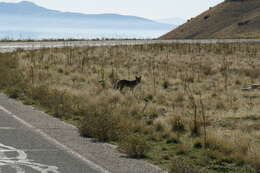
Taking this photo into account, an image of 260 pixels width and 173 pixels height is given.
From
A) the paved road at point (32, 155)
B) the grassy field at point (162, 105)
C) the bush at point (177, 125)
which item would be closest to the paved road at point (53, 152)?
the paved road at point (32, 155)

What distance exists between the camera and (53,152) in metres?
7.73

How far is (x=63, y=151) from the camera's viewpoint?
7824mm

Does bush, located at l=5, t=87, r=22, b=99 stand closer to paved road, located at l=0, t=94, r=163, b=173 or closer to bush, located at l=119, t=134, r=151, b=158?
paved road, located at l=0, t=94, r=163, b=173

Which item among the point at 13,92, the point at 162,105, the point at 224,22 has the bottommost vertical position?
the point at 162,105

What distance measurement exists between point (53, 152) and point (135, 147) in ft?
4.38

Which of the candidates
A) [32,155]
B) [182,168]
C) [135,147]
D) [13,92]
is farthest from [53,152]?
[13,92]

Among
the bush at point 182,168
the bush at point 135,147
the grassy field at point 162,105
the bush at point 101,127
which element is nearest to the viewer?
the bush at point 182,168

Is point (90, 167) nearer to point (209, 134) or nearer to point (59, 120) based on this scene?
point (209, 134)

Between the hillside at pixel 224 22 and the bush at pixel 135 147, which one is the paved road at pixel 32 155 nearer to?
the bush at pixel 135 147

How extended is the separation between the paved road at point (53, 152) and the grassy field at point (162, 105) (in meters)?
0.38

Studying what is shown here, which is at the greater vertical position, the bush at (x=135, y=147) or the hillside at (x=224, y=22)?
the hillside at (x=224, y=22)

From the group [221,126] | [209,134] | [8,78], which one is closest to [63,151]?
[209,134]

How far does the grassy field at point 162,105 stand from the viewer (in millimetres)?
7980

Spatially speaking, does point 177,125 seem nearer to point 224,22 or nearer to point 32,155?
point 32,155
